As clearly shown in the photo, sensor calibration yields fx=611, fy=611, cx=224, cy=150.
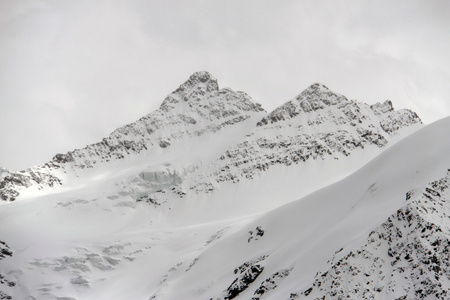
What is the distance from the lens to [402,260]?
5712cm

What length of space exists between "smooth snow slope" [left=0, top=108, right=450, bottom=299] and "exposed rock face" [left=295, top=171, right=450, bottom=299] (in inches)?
107

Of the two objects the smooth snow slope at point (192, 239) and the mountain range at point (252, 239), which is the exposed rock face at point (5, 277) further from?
the smooth snow slope at point (192, 239)

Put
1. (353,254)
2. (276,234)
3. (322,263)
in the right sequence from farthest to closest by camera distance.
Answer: (276,234) < (322,263) < (353,254)

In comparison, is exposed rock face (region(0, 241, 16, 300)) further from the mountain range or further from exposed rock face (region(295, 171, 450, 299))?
exposed rock face (region(295, 171, 450, 299))

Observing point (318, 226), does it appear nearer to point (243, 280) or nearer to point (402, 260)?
point (243, 280)

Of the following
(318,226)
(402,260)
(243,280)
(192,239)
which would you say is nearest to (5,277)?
(192,239)

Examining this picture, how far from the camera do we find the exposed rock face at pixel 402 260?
5428 cm

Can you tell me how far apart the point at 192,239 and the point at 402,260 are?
94.1 m

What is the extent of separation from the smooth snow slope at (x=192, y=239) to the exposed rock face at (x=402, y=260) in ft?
8.95

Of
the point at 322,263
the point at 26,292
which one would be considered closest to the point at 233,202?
the point at 26,292

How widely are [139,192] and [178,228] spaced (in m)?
34.2

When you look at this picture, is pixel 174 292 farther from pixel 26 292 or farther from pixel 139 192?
pixel 139 192

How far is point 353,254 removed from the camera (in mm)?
60000

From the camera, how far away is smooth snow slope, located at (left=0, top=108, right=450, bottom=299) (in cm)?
6956
